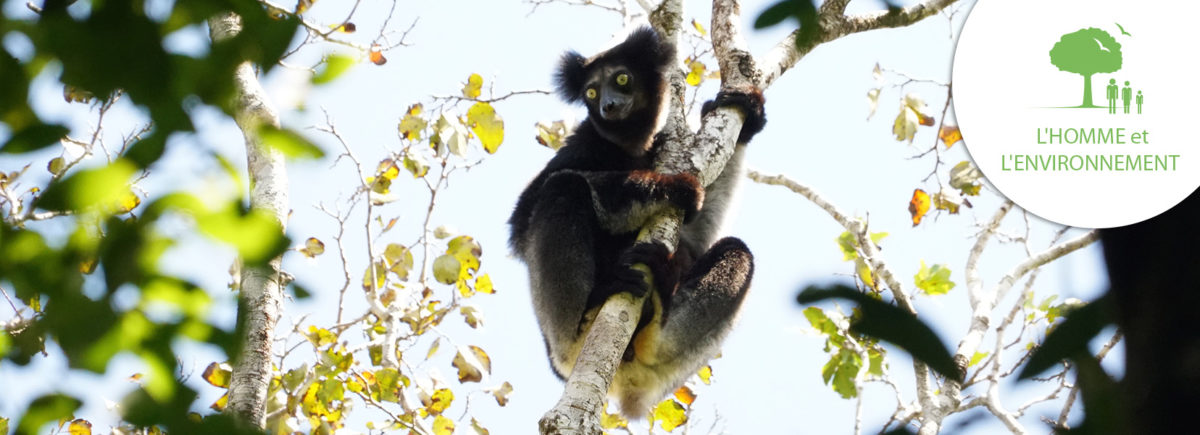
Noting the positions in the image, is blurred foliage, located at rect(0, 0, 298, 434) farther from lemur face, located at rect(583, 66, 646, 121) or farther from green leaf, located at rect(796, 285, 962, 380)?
lemur face, located at rect(583, 66, 646, 121)

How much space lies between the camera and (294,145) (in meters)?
1.14

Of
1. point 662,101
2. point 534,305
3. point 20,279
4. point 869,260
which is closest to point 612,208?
point 534,305

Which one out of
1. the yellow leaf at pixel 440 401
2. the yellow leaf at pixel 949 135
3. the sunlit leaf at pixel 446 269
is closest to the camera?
the sunlit leaf at pixel 446 269

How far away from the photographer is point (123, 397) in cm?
109

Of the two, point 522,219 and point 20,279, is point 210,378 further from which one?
point 20,279

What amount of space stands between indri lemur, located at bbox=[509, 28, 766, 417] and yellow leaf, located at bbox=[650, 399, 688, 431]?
3.20 feet

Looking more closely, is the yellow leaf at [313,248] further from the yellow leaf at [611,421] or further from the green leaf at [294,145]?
the green leaf at [294,145]

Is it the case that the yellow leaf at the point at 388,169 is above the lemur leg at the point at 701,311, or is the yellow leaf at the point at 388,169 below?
above

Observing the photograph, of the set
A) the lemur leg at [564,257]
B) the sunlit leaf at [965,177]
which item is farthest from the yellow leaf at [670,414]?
the sunlit leaf at [965,177]

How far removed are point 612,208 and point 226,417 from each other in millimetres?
4613

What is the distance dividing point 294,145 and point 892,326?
69 centimetres

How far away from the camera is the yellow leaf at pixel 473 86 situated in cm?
807

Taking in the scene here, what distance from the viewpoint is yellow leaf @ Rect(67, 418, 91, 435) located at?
20.7 ft

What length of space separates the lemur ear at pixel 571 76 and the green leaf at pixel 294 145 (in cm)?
631
